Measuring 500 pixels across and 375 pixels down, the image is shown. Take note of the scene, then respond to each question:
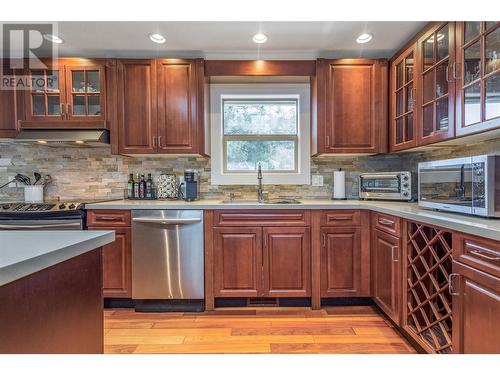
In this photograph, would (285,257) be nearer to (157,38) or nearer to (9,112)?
(157,38)

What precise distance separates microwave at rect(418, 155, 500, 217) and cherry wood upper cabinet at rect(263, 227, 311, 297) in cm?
A: 95

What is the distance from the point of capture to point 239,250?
243 centimetres

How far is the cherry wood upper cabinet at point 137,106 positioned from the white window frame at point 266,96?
626mm

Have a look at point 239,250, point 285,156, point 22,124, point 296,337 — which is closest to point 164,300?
point 239,250

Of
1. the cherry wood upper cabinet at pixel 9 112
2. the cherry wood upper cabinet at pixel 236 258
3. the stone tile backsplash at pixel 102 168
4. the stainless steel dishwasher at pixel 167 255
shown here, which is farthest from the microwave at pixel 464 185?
the cherry wood upper cabinet at pixel 9 112

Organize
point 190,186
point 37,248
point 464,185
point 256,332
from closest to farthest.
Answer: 1. point 37,248
2. point 464,185
3. point 256,332
4. point 190,186

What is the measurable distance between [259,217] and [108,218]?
1.29 metres

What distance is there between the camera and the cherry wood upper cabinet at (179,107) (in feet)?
8.64

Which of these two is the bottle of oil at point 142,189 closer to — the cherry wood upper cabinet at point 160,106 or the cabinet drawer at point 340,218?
the cherry wood upper cabinet at point 160,106

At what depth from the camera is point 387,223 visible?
2137 mm

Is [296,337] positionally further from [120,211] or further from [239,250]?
[120,211]

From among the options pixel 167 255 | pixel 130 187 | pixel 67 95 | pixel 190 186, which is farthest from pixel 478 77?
pixel 67 95

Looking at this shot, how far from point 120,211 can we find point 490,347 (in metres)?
2.49

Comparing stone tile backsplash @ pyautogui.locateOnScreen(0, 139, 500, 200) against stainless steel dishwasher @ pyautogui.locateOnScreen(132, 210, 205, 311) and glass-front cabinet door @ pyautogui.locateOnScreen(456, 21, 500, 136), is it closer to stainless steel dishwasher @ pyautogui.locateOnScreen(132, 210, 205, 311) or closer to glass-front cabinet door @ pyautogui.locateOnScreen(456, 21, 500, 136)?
stainless steel dishwasher @ pyautogui.locateOnScreen(132, 210, 205, 311)
